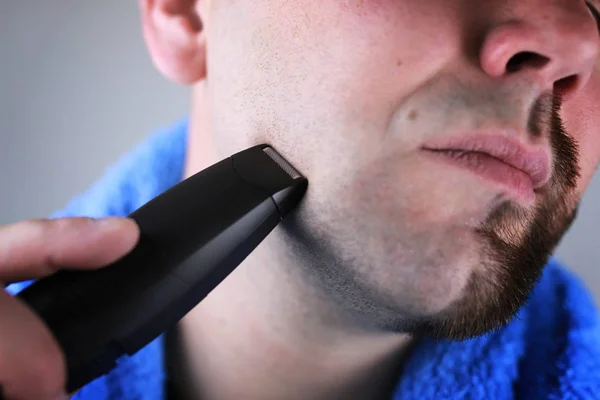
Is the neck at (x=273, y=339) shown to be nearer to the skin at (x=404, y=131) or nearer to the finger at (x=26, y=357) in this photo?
the skin at (x=404, y=131)

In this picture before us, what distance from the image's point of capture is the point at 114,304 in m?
0.36

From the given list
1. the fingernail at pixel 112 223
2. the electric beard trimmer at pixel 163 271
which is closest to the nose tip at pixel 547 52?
the electric beard trimmer at pixel 163 271

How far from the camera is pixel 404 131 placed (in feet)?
1.43

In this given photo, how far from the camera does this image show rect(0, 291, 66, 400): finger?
1.02 ft

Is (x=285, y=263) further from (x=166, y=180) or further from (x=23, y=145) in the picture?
(x=23, y=145)

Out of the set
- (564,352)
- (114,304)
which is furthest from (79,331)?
(564,352)

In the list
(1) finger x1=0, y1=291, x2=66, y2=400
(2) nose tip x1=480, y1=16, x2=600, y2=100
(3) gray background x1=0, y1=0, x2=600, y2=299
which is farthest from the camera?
(3) gray background x1=0, y1=0, x2=600, y2=299

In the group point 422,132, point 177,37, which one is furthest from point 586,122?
point 177,37

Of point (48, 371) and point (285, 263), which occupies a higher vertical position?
point (48, 371)

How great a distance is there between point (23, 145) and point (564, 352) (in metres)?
0.88

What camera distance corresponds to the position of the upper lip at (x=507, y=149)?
0.44 metres

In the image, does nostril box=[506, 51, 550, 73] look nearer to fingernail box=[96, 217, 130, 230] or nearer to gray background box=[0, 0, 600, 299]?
fingernail box=[96, 217, 130, 230]

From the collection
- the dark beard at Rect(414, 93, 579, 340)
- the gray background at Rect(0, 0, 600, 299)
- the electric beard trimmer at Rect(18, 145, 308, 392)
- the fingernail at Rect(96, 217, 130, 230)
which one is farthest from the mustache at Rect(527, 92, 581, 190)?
the gray background at Rect(0, 0, 600, 299)

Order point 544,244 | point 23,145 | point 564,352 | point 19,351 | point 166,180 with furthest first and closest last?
point 23,145 → point 166,180 → point 564,352 → point 544,244 → point 19,351
